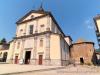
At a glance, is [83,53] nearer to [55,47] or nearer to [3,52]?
[55,47]

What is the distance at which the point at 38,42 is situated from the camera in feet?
83.5

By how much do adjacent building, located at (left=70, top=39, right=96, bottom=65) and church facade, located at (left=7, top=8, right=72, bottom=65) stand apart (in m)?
5.42

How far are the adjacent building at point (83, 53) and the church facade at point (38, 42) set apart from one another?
213 inches

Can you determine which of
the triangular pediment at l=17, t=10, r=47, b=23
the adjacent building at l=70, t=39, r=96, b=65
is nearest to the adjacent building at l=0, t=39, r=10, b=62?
the triangular pediment at l=17, t=10, r=47, b=23

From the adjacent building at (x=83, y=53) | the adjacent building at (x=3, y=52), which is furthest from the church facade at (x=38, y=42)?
the adjacent building at (x=3, y=52)

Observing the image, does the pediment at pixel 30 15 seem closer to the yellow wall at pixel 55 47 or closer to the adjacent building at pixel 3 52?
the yellow wall at pixel 55 47

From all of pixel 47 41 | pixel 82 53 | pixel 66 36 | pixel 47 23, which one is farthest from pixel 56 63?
pixel 66 36

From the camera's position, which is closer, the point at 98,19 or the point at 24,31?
the point at 98,19

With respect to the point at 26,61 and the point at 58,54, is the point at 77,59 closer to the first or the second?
the point at 58,54

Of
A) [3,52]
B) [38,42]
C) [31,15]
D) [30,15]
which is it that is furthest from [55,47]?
[3,52]

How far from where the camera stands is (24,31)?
96.5 ft

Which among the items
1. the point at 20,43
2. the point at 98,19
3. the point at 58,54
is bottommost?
the point at 58,54

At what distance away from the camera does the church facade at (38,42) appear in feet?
74.9

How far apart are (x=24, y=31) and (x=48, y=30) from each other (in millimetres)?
7939
